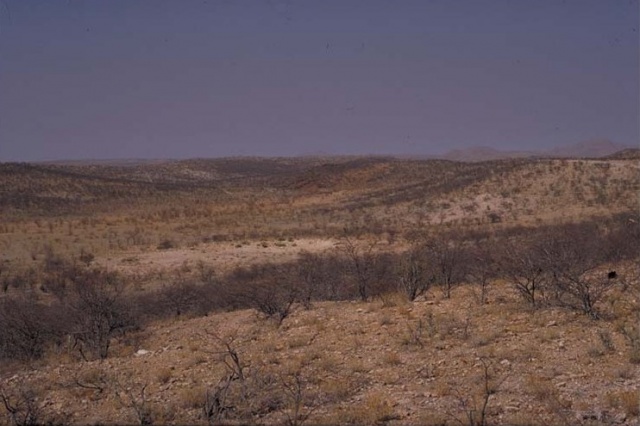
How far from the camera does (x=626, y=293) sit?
10.2 metres

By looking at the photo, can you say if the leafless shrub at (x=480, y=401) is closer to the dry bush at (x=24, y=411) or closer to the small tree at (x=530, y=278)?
the small tree at (x=530, y=278)

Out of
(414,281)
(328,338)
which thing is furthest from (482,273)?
(328,338)

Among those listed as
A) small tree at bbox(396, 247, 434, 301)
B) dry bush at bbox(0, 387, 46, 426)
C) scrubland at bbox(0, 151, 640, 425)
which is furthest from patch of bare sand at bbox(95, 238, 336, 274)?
dry bush at bbox(0, 387, 46, 426)

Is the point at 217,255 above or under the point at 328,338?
under

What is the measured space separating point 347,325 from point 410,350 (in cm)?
174

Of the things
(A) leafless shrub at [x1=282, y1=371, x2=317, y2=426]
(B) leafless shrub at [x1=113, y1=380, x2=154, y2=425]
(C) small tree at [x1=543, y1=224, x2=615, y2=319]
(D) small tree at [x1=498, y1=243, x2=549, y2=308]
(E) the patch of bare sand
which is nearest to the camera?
(A) leafless shrub at [x1=282, y1=371, x2=317, y2=426]

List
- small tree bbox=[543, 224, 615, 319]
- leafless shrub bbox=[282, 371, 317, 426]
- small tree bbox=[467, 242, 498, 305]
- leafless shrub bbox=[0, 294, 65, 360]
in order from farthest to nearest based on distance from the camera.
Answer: small tree bbox=[467, 242, 498, 305]
leafless shrub bbox=[0, 294, 65, 360]
small tree bbox=[543, 224, 615, 319]
leafless shrub bbox=[282, 371, 317, 426]

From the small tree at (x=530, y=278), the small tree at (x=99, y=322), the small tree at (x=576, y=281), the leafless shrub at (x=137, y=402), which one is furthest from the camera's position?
the small tree at (x=99, y=322)

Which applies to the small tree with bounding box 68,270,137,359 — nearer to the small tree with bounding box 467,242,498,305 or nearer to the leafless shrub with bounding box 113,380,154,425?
the leafless shrub with bounding box 113,380,154,425

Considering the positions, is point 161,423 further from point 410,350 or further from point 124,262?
point 124,262

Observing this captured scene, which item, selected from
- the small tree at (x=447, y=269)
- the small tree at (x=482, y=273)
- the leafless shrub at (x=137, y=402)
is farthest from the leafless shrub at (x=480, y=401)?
the small tree at (x=447, y=269)

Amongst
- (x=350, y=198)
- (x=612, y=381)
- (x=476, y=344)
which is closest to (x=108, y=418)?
(x=476, y=344)

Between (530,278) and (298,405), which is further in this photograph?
(530,278)

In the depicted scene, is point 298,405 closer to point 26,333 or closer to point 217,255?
point 26,333
